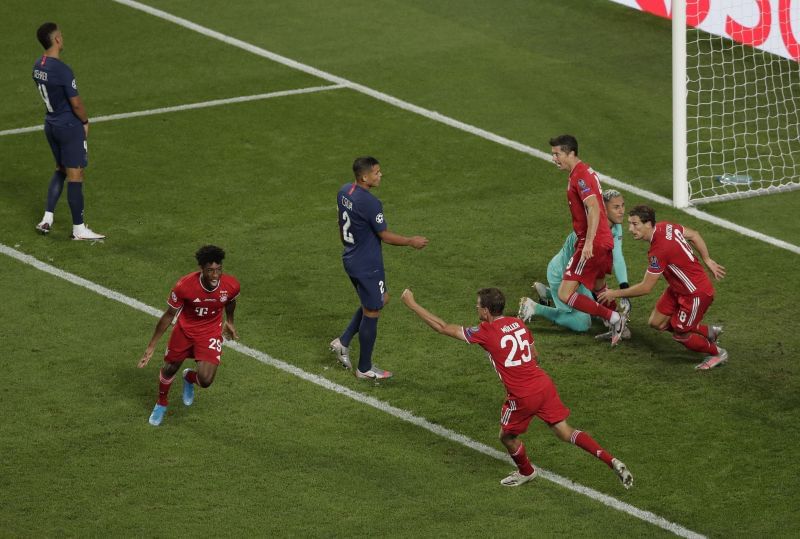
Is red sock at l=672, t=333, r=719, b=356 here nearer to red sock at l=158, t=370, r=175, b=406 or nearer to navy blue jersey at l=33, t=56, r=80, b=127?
red sock at l=158, t=370, r=175, b=406

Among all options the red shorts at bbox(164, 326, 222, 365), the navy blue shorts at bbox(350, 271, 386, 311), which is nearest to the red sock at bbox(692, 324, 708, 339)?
the navy blue shorts at bbox(350, 271, 386, 311)

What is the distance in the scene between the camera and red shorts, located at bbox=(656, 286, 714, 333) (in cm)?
1297

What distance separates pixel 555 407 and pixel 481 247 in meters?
5.11

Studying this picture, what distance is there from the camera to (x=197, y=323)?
1181 cm

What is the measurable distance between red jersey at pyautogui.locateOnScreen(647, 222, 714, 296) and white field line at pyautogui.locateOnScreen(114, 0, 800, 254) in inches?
125

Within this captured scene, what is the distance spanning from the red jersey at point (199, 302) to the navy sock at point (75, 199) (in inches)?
174

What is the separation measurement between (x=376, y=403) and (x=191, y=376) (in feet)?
5.24

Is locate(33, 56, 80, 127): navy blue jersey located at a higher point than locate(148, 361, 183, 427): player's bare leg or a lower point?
higher

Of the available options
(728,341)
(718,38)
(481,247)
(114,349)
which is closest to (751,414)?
(728,341)

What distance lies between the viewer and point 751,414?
12188 mm

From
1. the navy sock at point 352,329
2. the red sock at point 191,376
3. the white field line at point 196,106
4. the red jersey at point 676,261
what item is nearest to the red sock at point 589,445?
the red jersey at point 676,261

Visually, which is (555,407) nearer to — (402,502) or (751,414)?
(402,502)

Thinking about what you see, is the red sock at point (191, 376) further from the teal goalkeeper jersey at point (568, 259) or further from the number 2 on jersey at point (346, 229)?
the teal goalkeeper jersey at point (568, 259)

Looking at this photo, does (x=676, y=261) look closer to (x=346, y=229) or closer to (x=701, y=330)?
(x=701, y=330)
